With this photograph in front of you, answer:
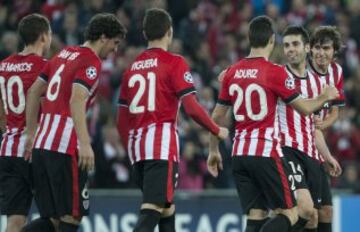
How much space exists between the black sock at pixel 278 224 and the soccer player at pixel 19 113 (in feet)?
7.43

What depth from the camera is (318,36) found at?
12.2 metres

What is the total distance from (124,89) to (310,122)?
74.9 inches

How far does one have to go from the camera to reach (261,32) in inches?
435

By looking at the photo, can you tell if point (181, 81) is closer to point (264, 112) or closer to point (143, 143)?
point (143, 143)

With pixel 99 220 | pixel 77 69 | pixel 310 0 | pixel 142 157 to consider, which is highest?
pixel 310 0

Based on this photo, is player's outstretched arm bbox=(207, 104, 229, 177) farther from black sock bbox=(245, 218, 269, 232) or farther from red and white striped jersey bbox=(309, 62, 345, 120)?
red and white striped jersey bbox=(309, 62, 345, 120)

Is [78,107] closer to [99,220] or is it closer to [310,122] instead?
[310,122]

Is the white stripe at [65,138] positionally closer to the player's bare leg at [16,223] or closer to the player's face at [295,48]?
the player's bare leg at [16,223]

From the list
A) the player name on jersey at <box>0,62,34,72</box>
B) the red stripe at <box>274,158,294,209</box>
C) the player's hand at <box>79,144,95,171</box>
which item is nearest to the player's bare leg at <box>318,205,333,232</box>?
the red stripe at <box>274,158,294,209</box>

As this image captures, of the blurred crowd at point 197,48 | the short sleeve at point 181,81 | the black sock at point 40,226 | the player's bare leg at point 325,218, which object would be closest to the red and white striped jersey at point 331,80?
the player's bare leg at point 325,218

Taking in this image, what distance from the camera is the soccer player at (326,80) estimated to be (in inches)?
475

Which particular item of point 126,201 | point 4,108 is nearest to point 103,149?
point 126,201

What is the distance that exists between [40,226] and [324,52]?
337 cm

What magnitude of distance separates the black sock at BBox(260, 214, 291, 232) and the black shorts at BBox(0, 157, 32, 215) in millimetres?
2244
